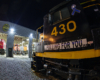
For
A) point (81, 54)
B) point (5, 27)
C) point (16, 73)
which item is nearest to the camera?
point (81, 54)

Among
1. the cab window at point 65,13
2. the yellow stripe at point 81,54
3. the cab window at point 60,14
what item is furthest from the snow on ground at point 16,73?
the cab window at point 65,13

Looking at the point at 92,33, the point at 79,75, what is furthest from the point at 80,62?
the point at 92,33

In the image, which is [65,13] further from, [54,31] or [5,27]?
[5,27]

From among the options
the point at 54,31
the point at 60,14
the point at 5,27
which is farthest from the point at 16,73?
the point at 5,27

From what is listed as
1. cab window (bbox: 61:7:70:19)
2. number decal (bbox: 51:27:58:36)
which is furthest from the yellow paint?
cab window (bbox: 61:7:70:19)

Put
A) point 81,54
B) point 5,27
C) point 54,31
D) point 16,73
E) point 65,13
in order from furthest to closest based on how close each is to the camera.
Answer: point 5,27 < point 16,73 < point 54,31 < point 65,13 < point 81,54

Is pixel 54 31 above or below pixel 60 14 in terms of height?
below

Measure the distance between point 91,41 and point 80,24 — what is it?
0.66 meters

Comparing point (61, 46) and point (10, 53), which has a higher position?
point (61, 46)

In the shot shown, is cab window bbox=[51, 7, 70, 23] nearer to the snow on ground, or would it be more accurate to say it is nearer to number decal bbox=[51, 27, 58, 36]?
number decal bbox=[51, 27, 58, 36]

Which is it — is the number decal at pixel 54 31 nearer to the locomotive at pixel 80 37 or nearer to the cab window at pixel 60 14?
the locomotive at pixel 80 37

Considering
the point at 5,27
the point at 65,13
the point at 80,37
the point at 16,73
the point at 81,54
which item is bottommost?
the point at 16,73

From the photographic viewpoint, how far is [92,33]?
2.02 metres

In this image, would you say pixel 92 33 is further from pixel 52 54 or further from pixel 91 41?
pixel 52 54
